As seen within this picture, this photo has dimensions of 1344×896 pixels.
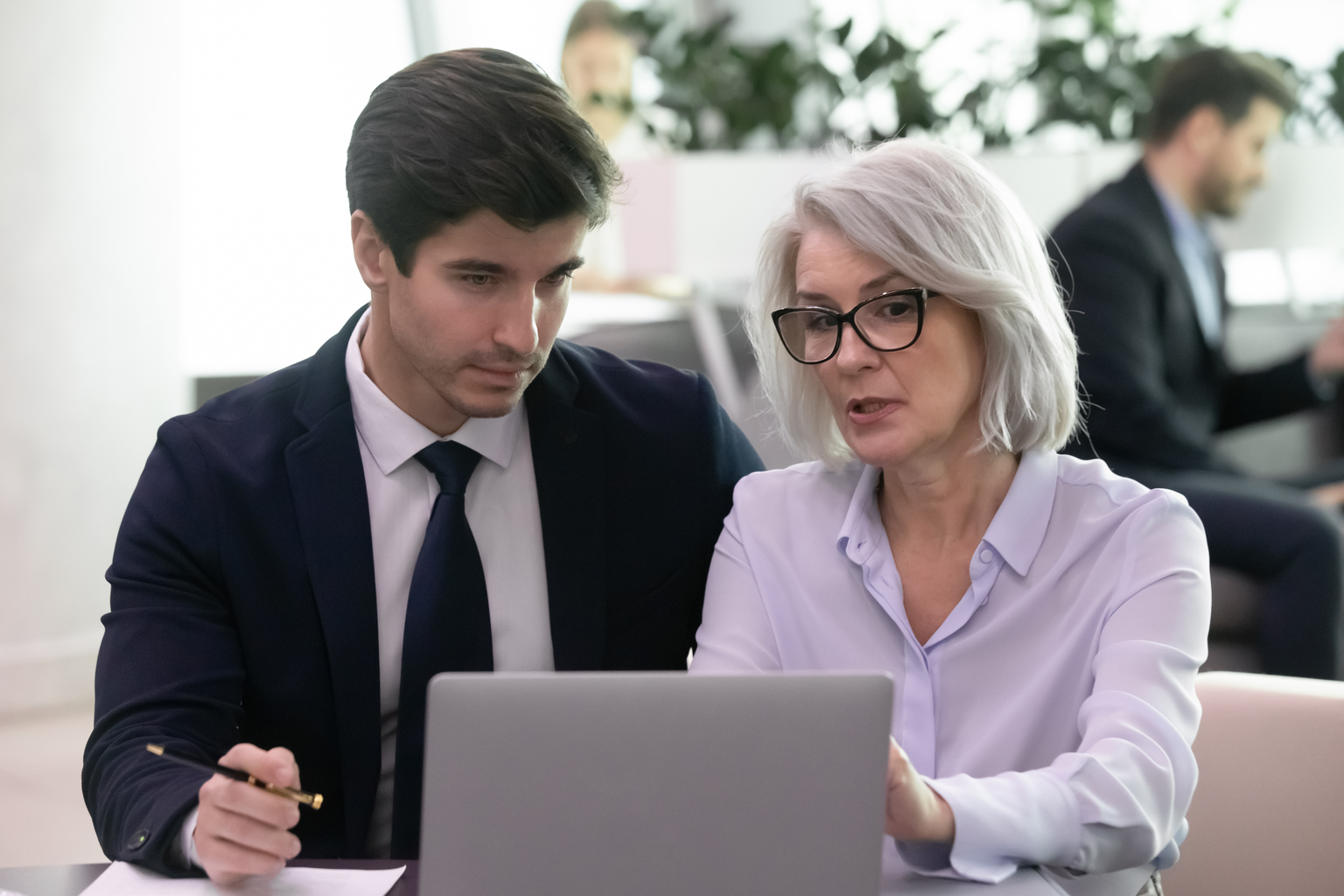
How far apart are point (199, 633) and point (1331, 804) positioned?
121 cm

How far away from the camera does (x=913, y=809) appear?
1077 millimetres

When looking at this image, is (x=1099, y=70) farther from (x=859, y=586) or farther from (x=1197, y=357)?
(x=859, y=586)

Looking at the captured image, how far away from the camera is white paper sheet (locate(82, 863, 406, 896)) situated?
1075 millimetres

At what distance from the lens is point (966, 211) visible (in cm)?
142

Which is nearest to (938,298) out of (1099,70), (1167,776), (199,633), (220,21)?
(1167,776)

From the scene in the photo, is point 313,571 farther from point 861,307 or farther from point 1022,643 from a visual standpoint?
point 1022,643

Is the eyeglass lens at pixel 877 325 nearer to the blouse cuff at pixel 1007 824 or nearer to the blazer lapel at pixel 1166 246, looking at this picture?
the blouse cuff at pixel 1007 824

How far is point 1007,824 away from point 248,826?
2.10ft

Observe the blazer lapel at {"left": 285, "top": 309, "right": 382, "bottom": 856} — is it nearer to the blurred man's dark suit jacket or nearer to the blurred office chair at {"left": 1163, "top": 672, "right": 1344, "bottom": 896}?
the blurred office chair at {"left": 1163, "top": 672, "right": 1344, "bottom": 896}

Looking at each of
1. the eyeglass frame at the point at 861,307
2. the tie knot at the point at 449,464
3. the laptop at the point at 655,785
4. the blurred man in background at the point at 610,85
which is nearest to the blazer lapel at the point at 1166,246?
the blurred man in background at the point at 610,85

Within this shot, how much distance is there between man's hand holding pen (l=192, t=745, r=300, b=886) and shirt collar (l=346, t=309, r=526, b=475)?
54 cm

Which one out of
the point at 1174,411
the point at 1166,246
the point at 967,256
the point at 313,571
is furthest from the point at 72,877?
the point at 1166,246

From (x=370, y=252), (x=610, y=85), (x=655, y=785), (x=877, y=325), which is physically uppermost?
(x=610, y=85)

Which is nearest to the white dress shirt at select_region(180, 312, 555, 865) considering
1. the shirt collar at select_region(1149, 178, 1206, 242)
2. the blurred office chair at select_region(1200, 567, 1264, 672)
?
the blurred office chair at select_region(1200, 567, 1264, 672)
